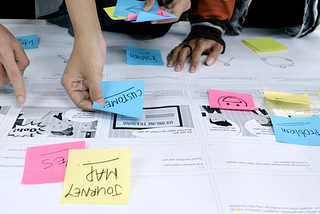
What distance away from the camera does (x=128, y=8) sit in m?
0.62

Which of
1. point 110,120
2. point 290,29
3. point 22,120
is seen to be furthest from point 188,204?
point 290,29

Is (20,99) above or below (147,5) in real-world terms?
below

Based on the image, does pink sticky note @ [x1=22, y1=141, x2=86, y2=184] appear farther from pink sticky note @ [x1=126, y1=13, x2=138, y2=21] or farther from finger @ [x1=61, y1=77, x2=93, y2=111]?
pink sticky note @ [x1=126, y1=13, x2=138, y2=21]

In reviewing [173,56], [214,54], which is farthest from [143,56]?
[214,54]

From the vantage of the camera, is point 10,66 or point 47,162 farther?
point 10,66

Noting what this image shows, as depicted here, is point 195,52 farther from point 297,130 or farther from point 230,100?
point 297,130

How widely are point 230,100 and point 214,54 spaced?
221 millimetres

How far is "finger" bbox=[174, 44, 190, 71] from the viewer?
0.69 meters

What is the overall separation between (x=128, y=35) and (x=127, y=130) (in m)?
0.47

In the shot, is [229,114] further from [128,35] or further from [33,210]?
[128,35]

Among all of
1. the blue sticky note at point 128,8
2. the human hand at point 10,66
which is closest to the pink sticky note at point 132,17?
the blue sticky note at point 128,8

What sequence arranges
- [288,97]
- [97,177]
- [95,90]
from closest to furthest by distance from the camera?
[97,177]
[95,90]
[288,97]

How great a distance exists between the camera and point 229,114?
539 mm

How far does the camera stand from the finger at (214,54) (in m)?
0.73
